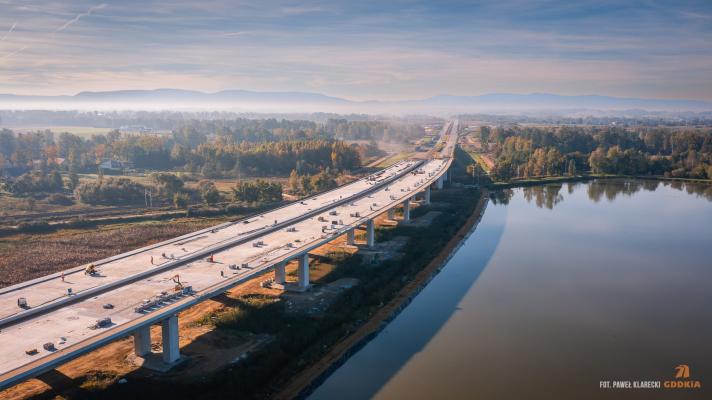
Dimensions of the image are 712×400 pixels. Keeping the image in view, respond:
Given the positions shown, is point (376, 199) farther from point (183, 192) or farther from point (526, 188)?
point (526, 188)

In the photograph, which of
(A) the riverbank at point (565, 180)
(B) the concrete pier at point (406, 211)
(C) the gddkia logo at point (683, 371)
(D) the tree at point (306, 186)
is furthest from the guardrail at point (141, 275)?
(A) the riverbank at point (565, 180)

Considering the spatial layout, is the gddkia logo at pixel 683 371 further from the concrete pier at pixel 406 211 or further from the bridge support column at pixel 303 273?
the concrete pier at pixel 406 211

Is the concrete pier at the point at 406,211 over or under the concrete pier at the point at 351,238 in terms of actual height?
over

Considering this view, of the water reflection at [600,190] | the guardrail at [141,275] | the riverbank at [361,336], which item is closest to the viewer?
the guardrail at [141,275]

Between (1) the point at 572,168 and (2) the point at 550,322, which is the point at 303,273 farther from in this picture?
(1) the point at 572,168

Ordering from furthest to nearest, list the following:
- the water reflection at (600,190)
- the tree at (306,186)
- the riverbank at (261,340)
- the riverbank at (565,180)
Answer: the riverbank at (565,180) → the water reflection at (600,190) → the tree at (306,186) → the riverbank at (261,340)

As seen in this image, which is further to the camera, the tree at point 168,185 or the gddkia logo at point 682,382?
the tree at point 168,185

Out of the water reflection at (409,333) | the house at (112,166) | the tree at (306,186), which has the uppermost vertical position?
the house at (112,166)

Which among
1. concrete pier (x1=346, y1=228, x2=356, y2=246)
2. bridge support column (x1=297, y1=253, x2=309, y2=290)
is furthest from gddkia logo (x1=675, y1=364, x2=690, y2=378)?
concrete pier (x1=346, y1=228, x2=356, y2=246)
